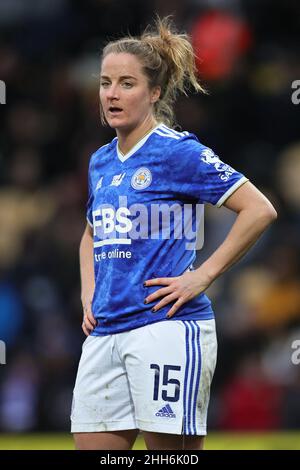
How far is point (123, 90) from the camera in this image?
15.9ft

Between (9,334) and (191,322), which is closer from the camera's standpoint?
(191,322)

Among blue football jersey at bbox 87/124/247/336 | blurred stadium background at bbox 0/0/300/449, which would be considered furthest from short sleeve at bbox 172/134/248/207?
blurred stadium background at bbox 0/0/300/449

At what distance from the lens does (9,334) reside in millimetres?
9914

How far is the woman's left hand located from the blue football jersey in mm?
33

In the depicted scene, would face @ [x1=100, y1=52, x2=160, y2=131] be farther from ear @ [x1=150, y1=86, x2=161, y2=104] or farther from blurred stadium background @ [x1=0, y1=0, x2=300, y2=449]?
blurred stadium background @ [x1=0, y1=0, x2=300, y2=449]

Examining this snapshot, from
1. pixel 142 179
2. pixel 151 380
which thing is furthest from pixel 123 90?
pixel 151 380

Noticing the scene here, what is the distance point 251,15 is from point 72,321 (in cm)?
382

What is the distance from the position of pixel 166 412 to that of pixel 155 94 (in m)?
1.36

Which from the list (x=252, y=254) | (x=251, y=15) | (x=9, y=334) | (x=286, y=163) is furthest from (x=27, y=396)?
(x=251, y=15)

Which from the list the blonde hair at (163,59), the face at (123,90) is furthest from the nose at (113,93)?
the blonde hair at (163,59)

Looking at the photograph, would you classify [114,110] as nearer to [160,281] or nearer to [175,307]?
[160,281]

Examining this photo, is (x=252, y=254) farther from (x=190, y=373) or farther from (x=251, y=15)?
(x=190, y=373)

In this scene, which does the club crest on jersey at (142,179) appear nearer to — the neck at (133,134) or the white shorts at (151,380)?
the neck at (133,134)

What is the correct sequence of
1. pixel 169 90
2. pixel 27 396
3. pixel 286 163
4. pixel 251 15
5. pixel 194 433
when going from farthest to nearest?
pixel 251 15 < pixel 286 163 < pixel 27 396 < pixel 169 90 < pixel 194 433
